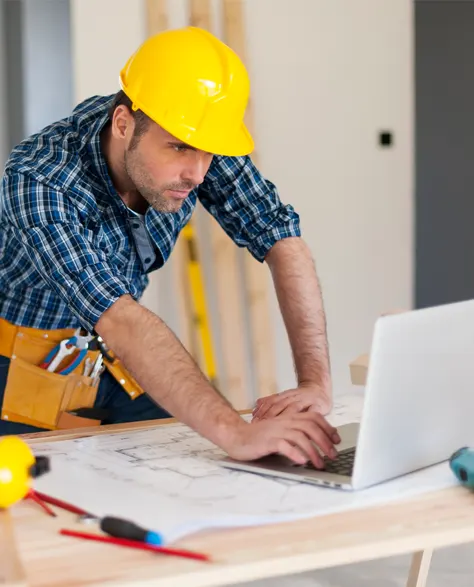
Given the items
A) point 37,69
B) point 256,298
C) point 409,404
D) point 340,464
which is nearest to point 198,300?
point 256,298

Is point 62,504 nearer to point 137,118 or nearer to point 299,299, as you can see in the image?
point 137,118

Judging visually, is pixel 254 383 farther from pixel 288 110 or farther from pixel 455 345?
pixel 455 345

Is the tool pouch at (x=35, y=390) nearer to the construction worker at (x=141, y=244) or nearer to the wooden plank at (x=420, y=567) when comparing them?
the construction worker at (x=141, y=244)

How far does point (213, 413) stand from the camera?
59.7 inches

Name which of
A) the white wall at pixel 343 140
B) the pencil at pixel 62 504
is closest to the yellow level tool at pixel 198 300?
the white wall at pixel 343 140

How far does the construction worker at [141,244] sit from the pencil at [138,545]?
1.26 feet

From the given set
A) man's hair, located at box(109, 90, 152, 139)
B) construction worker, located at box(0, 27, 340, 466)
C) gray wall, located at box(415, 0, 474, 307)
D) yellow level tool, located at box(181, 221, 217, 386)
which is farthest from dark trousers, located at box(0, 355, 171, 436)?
gray wall, located at box(415, 0, 474, 307)

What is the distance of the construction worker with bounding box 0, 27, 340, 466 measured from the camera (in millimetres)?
1612

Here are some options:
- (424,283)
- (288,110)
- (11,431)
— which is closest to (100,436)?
(11,431)

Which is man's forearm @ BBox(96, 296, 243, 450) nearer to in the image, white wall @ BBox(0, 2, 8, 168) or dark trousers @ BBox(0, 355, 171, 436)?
dark trousers @ BBox(0, 355, 171, 436)

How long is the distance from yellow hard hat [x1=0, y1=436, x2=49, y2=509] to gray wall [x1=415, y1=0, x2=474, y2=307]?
498cm

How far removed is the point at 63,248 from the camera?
1713 millimetres

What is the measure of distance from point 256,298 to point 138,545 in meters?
2.98

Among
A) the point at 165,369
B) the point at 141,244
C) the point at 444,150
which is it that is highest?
the point at 141,244
